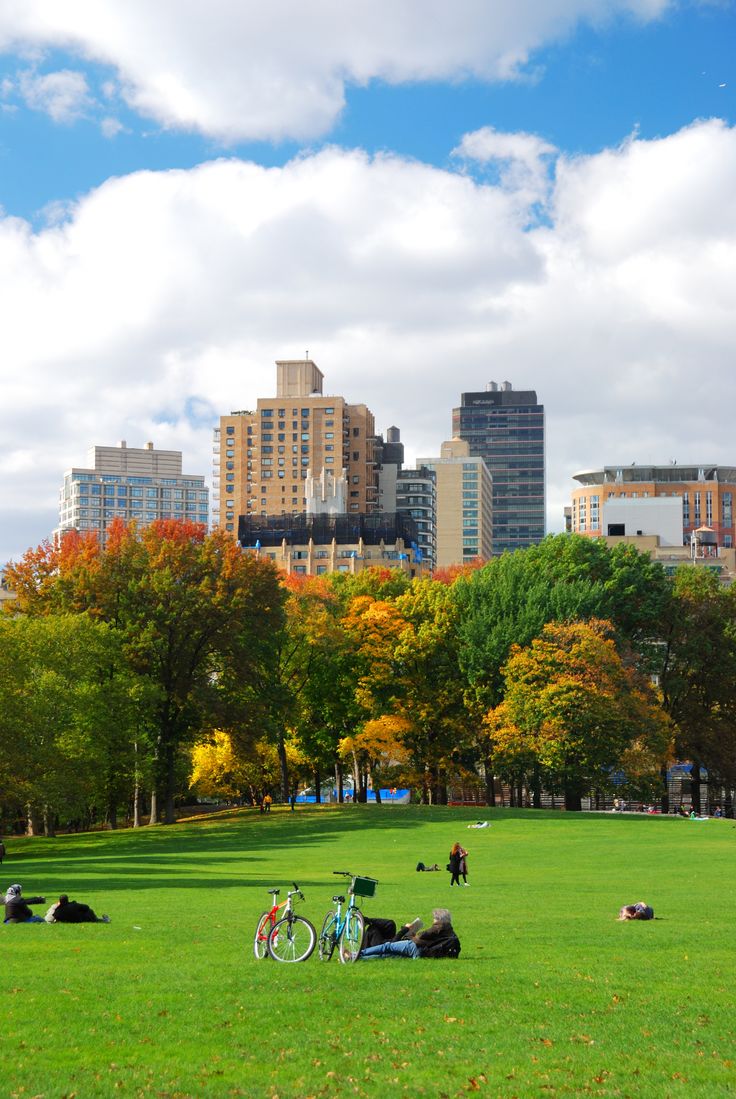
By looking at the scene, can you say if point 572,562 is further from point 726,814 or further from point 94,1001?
point 94,1001

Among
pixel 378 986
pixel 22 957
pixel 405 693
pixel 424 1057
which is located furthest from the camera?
pixel 405 693

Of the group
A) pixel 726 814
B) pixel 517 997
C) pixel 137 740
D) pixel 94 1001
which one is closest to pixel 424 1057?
pixel 517 997

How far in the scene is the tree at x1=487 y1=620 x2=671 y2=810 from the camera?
8050cm

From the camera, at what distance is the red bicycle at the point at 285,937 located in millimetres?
21812

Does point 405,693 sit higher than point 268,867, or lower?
higher

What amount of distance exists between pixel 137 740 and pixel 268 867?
3265cm

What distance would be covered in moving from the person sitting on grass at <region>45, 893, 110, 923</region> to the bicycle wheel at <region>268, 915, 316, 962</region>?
7728 mm

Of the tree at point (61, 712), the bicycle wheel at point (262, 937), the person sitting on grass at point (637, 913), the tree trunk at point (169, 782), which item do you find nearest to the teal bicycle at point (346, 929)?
the bicycle wheel at point (262, 937)

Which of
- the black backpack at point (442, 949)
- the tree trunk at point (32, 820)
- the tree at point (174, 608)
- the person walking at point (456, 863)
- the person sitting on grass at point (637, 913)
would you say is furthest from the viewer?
the tree at point (174, 608)

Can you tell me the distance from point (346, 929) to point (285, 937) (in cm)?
110

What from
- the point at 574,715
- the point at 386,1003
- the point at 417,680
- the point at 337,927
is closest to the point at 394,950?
the point at 337,927

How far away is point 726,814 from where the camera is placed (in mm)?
108312

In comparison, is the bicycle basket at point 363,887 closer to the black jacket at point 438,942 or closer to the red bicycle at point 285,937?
the red bicycle at point 285,937

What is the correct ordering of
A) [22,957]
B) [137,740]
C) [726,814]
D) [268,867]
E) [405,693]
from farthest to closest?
[726,814] < [405,693] < [137,740] < [268,867] < [22,957]
